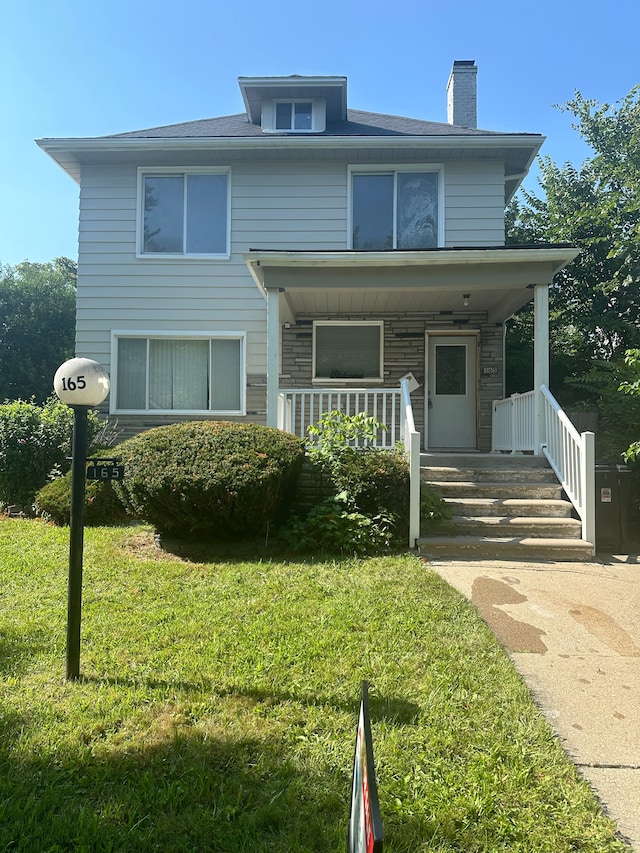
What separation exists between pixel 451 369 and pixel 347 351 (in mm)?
2033

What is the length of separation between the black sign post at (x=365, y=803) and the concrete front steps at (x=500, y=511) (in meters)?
5.00

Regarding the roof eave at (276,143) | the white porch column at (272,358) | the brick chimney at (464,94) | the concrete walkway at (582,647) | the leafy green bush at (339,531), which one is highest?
the brick chimney at (464,94)

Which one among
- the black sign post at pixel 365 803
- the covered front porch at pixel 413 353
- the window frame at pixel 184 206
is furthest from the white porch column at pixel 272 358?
the black sign post at pixel 365 803

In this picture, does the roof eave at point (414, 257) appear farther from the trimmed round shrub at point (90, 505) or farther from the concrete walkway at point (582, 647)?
the concrete walkway at point (582, 647)

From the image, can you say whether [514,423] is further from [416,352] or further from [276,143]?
[276,143]

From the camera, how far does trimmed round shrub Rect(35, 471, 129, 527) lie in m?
6.91

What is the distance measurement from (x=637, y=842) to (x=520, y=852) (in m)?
0.45

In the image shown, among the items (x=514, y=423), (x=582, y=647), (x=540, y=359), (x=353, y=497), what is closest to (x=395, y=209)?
(x=540, y=359)

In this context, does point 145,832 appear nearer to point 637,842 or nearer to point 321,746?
point 321,746

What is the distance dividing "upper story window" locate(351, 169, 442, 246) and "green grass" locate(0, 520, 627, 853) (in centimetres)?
771

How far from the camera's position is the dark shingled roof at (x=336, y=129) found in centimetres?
1017

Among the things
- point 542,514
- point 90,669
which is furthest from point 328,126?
point 90,669

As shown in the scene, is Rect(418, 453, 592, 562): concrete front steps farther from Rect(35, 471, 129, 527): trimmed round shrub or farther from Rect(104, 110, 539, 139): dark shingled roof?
Rect(104, 110, 539, 139): dark shingled roof

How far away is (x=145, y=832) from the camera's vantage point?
70.1 inches
